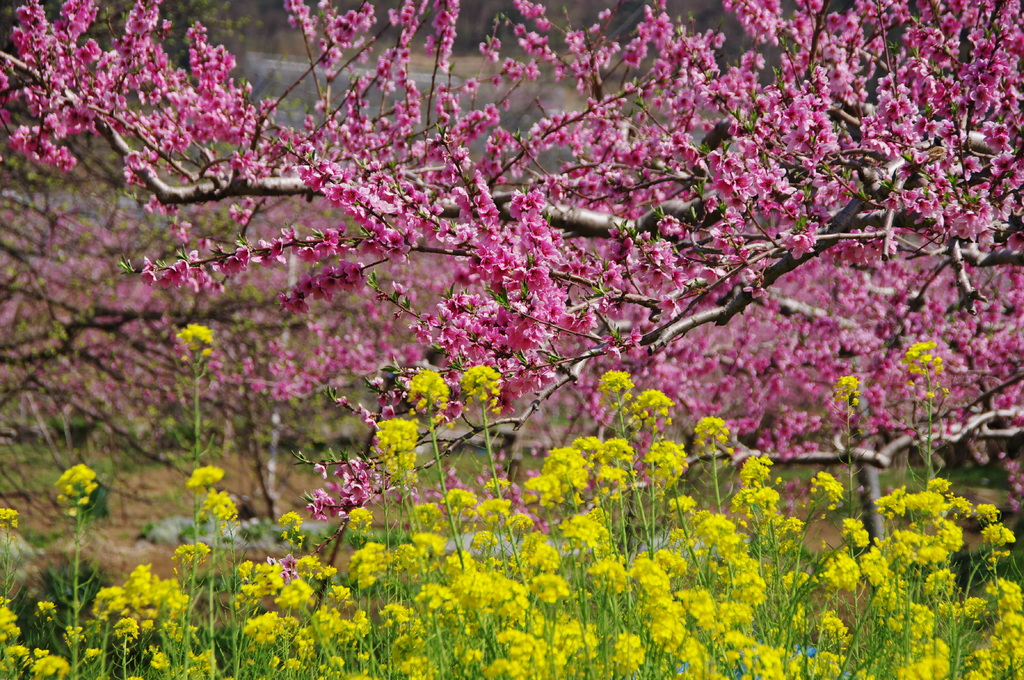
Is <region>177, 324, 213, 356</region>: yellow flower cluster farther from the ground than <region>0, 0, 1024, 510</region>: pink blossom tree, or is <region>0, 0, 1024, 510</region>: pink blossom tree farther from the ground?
<region>0, 0, 1024, 510</region>: pink blossom tree

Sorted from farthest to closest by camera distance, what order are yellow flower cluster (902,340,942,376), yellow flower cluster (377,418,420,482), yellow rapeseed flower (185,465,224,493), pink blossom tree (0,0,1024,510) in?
pink blossom tree (0,0,1024,510) < yellow flower cluster (902,340,942,376) < yellow flower cluster (377,418,420,482) < yellow rapeseed flower (185,465,224,493)

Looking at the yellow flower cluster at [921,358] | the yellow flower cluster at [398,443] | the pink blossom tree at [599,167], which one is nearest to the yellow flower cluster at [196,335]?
the yellow flower cluster at [398,443]

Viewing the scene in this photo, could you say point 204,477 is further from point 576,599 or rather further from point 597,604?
point 597,604

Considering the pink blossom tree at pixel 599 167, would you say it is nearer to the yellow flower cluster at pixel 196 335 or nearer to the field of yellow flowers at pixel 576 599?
the field of yellow flowers at pixel 576 599

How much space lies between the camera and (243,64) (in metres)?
10.4

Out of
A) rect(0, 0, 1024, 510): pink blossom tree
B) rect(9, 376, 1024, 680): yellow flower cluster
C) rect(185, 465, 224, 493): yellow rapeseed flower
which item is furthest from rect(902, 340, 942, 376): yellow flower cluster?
rect(185, 465, 224, 493): yellow rapeseed flower

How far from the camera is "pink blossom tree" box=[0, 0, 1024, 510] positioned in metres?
3.64

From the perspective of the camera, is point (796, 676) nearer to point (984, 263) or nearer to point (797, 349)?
point (984, 263)

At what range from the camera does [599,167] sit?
548 cm

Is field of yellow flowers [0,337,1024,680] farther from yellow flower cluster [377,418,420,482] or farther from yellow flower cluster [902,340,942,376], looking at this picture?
yellow flower cluster [902,340,942,376]

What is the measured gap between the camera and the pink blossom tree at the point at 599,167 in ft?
11.9

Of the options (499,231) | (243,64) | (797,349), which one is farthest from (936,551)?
(243,64)

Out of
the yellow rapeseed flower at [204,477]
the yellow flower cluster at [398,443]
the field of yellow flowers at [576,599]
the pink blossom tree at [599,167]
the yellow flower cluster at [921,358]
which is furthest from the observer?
the pink blossom tree at [599,167]

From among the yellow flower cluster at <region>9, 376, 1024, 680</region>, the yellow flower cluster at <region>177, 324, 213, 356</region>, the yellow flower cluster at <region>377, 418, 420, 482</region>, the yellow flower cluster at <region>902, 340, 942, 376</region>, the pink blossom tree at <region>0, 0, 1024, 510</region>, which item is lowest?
the yellow flower cluster at <region>9, 376, 1024, 680</region>
